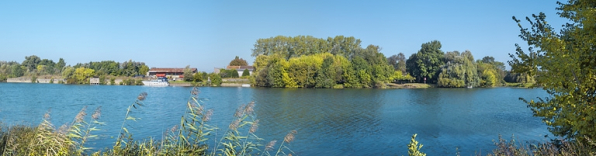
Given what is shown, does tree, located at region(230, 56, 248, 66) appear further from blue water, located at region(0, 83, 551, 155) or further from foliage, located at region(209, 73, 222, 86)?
blue water, located at region(0, 83, 551, 155)

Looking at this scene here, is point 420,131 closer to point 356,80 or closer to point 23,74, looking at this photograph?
point 356,80

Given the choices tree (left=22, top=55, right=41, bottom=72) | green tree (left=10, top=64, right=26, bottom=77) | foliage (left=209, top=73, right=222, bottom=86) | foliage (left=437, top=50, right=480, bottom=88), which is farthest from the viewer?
tree (left=22, top=55, right=41, bottom=72)

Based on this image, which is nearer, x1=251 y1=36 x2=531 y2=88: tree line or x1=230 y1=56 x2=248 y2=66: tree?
x1=251 y1=36 x2=531 y2=88: tree line

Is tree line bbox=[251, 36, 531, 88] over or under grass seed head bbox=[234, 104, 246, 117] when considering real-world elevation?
over

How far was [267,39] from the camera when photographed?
3319 inches

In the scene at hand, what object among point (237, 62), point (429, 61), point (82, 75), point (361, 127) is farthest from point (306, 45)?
point (361, 127)

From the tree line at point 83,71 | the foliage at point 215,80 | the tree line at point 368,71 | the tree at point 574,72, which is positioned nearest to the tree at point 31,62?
the tree line at point 83,71

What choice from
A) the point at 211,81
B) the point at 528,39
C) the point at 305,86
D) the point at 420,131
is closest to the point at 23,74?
the point at 211,81

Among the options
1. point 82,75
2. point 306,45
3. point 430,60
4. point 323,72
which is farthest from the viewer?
point 306,45

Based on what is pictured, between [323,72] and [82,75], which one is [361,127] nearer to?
[323,72]

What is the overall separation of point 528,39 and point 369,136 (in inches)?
432

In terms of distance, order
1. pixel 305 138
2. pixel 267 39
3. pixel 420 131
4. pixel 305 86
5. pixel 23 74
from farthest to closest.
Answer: pixel 23 74, pixel 267 39, pixel 305 86, pixel 420 131, pixel 305 138

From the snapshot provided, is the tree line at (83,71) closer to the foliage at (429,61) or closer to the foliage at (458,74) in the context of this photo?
the foliage at (429,61)

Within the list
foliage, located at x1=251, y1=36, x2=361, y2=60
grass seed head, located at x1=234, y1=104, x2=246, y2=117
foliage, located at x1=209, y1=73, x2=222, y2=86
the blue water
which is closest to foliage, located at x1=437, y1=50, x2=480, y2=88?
foliage, located at x1=251, y1=36, x2=361, y2=60
